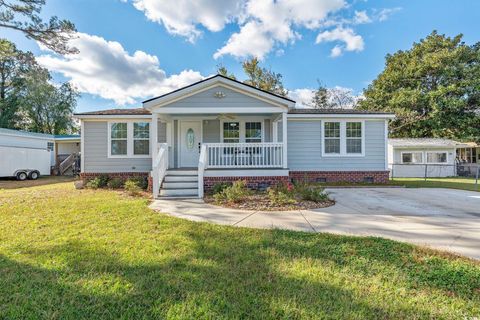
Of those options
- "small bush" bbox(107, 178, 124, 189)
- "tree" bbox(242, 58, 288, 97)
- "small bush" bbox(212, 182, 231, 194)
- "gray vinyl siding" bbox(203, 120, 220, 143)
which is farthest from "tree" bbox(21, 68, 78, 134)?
"small bush" bbox(212, 182, 231, 194)

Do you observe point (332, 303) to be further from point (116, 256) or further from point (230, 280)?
point (116, 256)

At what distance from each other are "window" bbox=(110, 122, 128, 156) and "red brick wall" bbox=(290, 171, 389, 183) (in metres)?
8.24

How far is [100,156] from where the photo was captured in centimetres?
1146

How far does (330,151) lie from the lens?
11930mm

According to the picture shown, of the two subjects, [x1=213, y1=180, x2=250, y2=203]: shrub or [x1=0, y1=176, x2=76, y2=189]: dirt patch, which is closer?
[x1=213, y1=180, x2=250, y2=203]: shrub

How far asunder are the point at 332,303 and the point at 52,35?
14.2m

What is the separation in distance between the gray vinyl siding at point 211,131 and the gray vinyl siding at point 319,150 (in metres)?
3.49

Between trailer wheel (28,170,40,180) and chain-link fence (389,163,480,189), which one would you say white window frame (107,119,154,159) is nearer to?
trailer wheel (28,170,40,180)

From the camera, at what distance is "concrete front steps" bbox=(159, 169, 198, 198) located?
8.23m

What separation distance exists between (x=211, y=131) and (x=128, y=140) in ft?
13.1

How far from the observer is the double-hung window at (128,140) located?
37.8ft

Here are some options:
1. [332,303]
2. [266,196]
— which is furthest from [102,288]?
[266,196]

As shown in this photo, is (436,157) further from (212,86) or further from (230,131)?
(212,86)

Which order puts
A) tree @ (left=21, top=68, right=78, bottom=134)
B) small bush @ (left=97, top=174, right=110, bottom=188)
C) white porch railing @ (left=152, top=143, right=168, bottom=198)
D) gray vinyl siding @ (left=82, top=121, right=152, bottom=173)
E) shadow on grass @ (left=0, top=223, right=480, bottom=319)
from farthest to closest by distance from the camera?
1. tree @ (left=21, top=68, right=78, bottom=134)
2. gray vinyl siding @ (left=82, top=121, right=152, bottom=173)
3. small bush @ (left=97, top=174, right=110, bottom=188)
4. white porch railing @ (left=152, top=143, right=168, bottom=198)
5. shadow on grass @ (left=0, top=223, right=480, bottom=319)
